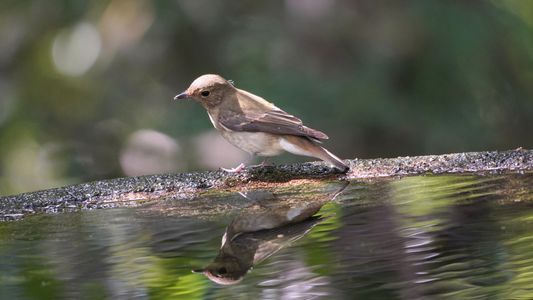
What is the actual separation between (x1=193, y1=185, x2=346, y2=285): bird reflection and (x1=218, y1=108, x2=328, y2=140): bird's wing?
77cm

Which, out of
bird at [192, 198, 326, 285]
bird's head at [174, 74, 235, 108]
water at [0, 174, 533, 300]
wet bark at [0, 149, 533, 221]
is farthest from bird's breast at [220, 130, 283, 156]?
bird at [192, 198, 326, 285]

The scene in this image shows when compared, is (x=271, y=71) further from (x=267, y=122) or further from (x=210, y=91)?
(x=267, y=122)

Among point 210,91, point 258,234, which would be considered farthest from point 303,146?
point 258,234

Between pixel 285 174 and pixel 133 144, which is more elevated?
pixel 133 144

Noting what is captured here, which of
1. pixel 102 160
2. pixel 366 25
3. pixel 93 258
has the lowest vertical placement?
pixel 93 258

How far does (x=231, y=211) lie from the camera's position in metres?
2.65

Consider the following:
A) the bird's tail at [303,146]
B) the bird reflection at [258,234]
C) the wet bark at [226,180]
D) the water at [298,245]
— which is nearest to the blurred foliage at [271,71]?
the bird's tail at [303,146]

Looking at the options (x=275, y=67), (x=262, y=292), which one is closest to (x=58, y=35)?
(x=275, y=67)

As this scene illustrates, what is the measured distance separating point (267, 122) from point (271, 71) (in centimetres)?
207

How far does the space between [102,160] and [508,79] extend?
2.47 metres

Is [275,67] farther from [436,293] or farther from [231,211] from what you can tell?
[436,293]

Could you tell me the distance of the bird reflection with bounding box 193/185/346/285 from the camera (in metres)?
2.02

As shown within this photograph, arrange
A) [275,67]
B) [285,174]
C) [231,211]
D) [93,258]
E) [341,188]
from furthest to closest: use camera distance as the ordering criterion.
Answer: [275,67] < [285,174] < [341,188] < [231,211] < [93,258]

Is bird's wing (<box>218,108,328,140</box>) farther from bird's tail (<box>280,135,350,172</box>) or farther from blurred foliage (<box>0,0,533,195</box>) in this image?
blurred foliage (<box>0,0,533,195</box>)
